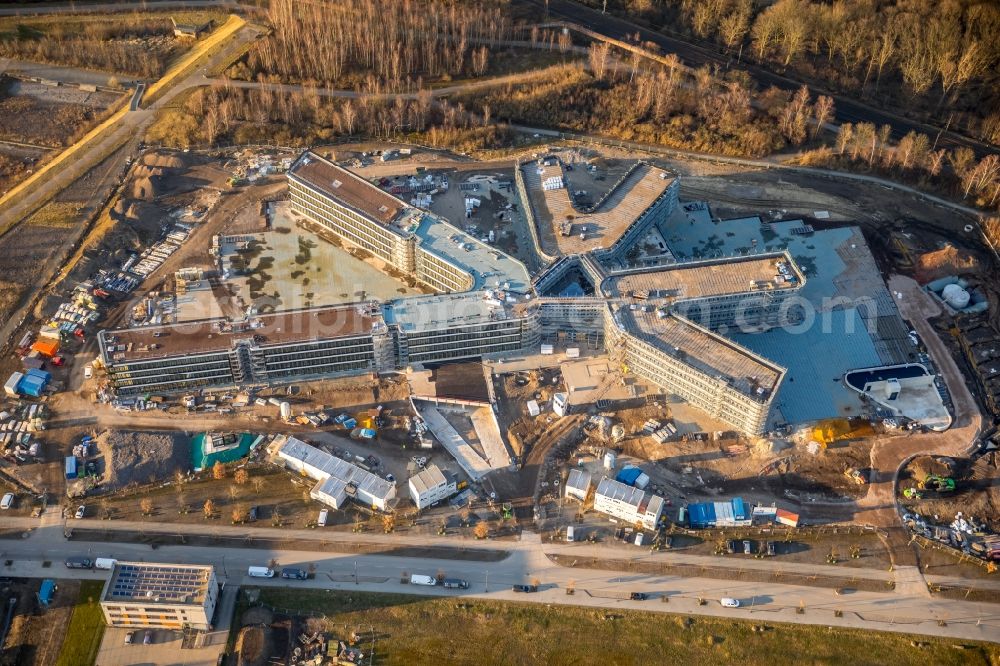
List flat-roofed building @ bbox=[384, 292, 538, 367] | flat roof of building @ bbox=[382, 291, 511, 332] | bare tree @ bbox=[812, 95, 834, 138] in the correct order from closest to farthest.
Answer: flat-roofed building @ bbox=[384, 292, 538, 367]
flat roof of building @ bbox=[382, 291, 511, 332]
bare tree @ bbox=[812, 95, 834, 138]

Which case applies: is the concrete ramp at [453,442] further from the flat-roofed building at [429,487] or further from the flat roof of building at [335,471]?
the flat roof of building at [335,471]

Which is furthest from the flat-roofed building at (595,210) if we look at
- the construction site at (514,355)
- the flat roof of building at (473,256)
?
the flat roof of building at (473,256)

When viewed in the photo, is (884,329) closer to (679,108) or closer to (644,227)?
(644,227)

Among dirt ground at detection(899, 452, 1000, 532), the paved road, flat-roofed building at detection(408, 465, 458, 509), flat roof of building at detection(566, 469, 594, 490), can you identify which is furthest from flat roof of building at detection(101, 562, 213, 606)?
dirt ground at detection(899, 452, 1000, 532)

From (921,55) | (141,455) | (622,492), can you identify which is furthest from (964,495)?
(141,455)

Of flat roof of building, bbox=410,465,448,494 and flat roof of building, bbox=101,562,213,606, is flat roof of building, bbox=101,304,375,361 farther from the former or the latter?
flat roof of building, bbox=101,562,213,606

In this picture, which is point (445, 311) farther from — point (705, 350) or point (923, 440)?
point (923, 440)
